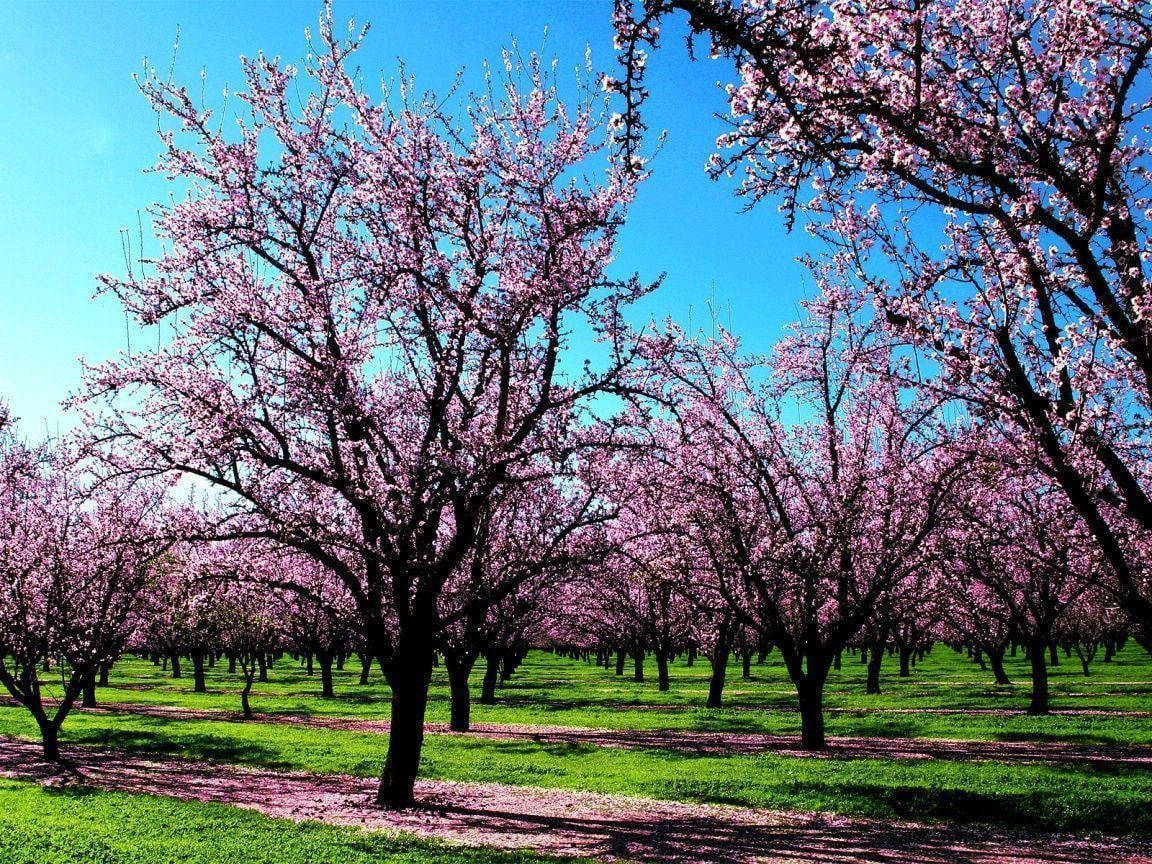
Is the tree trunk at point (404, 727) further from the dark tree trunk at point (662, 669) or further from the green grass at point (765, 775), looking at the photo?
the dark tree trunk at point (662, 669)

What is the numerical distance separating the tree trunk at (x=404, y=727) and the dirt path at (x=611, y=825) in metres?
0.44

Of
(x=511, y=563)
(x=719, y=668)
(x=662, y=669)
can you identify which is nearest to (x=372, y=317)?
(x=511, y=563)

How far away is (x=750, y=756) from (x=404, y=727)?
11.3 meters

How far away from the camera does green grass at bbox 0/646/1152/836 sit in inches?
656

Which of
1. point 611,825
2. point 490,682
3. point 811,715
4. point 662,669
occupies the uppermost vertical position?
point 811,715

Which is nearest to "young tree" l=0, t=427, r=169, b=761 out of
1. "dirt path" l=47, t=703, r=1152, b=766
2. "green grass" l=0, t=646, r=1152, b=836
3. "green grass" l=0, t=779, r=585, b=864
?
"green grass" l=0, t=646, r=1152, b=836

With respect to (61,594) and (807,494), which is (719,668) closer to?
(807,494)

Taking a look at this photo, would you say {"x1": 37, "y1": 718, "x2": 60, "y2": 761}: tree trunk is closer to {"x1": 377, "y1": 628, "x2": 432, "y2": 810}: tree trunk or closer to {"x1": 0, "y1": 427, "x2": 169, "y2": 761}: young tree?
{"x1": 0, "y1": 427, "x2": 169, "y2": 761}: young tree

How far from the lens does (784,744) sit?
25.7 metres

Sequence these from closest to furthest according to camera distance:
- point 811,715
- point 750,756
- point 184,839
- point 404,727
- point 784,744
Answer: point 184,839, point 404,727, point 750,756, point 811,715, point 784,744

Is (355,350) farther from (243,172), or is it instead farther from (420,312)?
(243,172)

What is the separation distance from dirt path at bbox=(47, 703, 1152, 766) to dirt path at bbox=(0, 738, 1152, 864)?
7.75 meters

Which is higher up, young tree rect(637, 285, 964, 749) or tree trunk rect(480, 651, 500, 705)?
young tree rect(637, 285, 964, 749)

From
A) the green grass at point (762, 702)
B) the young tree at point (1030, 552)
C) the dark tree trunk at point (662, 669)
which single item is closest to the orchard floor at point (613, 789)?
the green grass at point (762, 702)
